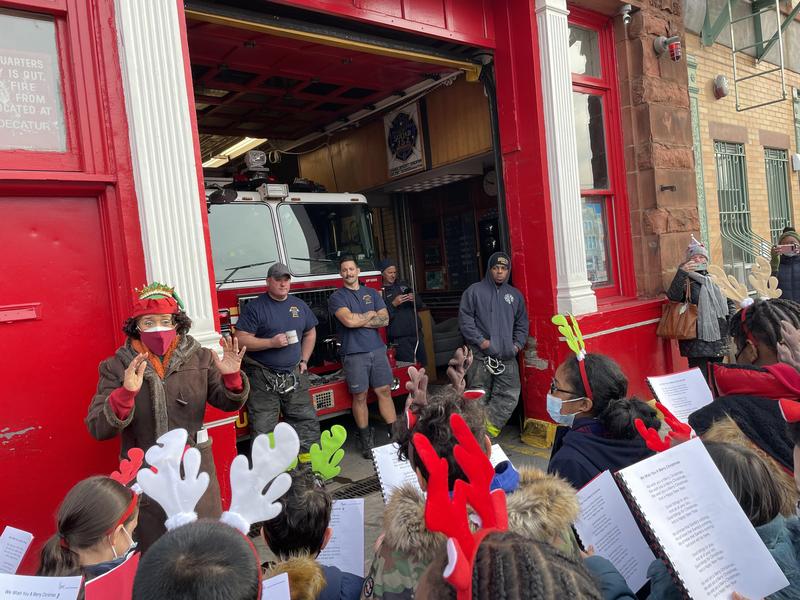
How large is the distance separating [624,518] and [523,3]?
5.49 metres

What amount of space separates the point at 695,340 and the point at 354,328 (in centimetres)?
374

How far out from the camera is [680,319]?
6.50 meters

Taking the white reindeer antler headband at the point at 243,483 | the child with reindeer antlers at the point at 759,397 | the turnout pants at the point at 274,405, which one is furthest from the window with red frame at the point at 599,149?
the white reindeer antler headband at the point at 243,483

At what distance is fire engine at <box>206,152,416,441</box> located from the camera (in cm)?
575

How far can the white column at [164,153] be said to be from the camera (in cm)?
367

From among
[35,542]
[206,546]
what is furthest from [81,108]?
[206,546]

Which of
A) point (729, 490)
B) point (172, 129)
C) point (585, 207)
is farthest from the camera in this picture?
point (585, 207)

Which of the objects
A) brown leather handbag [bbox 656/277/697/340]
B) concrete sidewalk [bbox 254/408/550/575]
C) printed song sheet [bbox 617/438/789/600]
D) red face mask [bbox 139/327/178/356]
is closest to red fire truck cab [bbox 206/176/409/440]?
concrete sidewalk [bbox 254/408/550/575]

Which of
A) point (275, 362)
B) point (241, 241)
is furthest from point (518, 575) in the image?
point (241, 241)

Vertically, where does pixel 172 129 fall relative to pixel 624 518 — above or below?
above

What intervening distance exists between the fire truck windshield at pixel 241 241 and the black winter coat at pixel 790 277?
6.05 m

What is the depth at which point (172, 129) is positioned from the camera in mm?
3793

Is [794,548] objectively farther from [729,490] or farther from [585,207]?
[585,207]

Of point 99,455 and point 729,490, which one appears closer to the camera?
point 729,490
